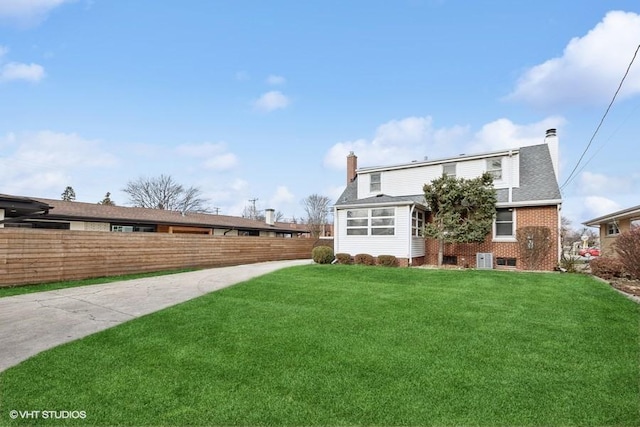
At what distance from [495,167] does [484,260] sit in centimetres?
467

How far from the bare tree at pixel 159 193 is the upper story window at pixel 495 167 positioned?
3973 centimetres

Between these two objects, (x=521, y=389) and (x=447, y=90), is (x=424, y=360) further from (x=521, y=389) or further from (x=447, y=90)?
(x=447, y=90)

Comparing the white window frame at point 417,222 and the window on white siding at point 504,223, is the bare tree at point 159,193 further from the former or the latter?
the window on white siding at point 504,223

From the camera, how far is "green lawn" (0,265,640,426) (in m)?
2.84

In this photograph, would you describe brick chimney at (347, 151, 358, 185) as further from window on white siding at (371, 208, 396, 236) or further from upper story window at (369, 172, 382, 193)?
window on white siding at (371, 208, 396, 236)

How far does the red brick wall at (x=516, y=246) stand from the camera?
13469 millimetres

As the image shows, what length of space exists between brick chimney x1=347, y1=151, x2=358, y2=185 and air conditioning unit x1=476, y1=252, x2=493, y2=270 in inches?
370

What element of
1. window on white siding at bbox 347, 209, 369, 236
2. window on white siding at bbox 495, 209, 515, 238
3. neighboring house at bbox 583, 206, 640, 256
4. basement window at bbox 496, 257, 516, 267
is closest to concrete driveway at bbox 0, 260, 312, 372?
window on white siding at bbox 347, 209, 369, 236

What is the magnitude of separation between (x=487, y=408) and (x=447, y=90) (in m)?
13.8

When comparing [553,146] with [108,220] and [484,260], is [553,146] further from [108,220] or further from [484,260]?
[108,220]

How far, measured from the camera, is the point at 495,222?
48.7ft

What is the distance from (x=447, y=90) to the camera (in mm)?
14203

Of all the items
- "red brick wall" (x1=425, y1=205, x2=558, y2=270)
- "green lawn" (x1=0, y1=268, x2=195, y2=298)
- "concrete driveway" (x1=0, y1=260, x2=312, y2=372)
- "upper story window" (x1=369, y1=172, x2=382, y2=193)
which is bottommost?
"green lawn" (x1=0, y1=268, x2=195, y2=298)

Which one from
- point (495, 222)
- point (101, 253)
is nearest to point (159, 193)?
point (101, 253)
